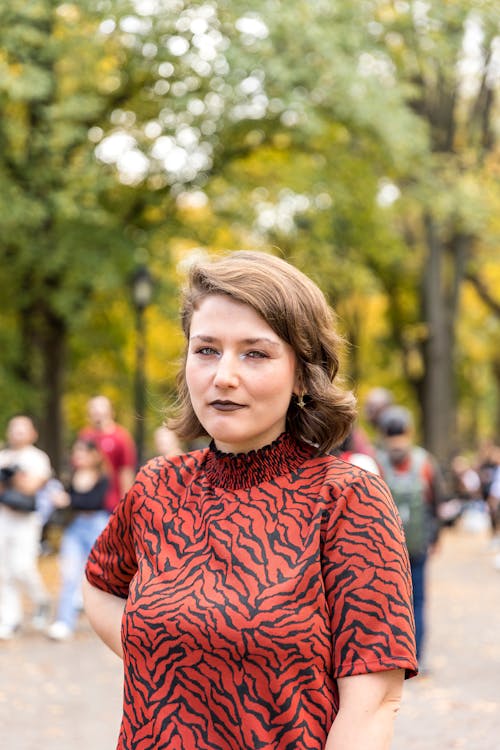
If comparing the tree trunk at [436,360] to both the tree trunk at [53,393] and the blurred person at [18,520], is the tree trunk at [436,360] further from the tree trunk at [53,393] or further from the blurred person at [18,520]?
the blurred person at [18,520]

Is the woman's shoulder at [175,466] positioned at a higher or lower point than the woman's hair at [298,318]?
lower

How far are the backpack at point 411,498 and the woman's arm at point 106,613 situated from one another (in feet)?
18.4

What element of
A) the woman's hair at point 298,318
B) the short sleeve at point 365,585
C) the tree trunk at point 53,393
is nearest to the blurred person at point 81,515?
the woman's hair at point 298,318

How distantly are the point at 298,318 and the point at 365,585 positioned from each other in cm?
53

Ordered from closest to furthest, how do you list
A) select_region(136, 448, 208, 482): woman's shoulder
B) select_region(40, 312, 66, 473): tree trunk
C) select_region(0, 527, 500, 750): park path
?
select_region(136, 448, 208, 482): woman's shoulder
select_region(0, 527, 500, 750): park path
select_region(40, 312, 66, 473): tree trunk

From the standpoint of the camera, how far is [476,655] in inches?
381

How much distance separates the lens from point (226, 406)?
2.19m

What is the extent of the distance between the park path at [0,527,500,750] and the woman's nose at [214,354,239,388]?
473 cm

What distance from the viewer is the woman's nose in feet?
7.07

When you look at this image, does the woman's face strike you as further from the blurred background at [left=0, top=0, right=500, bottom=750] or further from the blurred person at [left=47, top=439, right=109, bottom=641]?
the blurred background at [left=0, top=0, right=500, bottom=750]

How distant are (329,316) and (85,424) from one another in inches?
1138

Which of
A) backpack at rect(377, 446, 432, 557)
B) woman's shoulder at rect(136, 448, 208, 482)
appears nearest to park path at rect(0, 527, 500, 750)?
backpack at rect(377, 446, 432, 557)

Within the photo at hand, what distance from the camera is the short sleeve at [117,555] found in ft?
7.83

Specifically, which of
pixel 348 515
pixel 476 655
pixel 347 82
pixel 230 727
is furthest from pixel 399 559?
pixel 347 82
